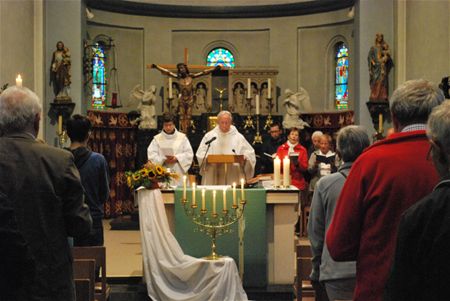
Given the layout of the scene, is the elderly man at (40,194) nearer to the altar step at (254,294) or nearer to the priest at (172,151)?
the altar step at (254,294)

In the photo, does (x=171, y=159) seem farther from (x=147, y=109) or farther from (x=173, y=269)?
(x=147, y=109)

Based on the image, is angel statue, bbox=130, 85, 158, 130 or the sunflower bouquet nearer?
the sunflower bouquet

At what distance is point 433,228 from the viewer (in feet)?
7.28

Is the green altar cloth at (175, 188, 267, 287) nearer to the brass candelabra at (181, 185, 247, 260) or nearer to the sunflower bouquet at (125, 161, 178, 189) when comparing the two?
the brass candelabra at (181, 185, 247, 260)

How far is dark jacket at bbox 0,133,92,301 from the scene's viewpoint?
3463mm

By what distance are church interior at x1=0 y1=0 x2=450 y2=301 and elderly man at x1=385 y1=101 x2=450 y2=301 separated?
26.0 ft

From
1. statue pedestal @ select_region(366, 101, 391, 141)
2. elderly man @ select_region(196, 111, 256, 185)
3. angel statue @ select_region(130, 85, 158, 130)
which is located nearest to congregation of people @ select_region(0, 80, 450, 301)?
elderly man @ select_region(196, 111, 256, 185)

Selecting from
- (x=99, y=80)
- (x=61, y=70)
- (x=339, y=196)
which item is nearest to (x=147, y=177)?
(x=339, y=196)

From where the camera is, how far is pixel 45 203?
11.4ft

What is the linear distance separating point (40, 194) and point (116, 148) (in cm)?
1307

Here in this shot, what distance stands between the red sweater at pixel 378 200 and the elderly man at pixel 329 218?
99cm

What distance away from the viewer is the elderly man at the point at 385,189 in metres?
3.15

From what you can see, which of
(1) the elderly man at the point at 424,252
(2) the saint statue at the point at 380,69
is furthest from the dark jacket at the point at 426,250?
(2) the saint statue at the point at 380,69

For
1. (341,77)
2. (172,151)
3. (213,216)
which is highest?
(341,77)
